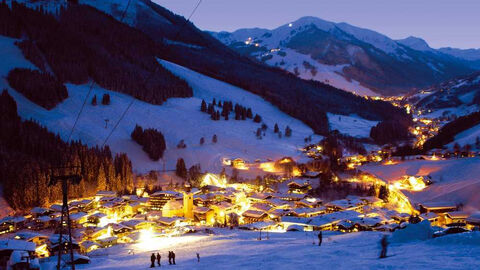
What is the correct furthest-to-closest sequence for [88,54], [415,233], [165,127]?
[88,54] < [165,127] < [415,233]

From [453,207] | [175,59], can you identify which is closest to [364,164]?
[453,207]

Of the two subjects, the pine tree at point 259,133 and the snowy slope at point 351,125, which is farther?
the snowy slope at point 351,125

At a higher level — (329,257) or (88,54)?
(88,54)

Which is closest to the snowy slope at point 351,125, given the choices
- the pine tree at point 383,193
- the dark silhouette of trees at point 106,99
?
the pine tree at point 383,193

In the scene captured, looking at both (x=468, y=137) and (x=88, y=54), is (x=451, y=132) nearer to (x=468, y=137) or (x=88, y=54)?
Answer: (x=468, y=137)

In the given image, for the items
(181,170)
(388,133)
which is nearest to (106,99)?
(181,170)

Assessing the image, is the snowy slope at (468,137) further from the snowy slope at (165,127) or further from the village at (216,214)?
the snowy slope at (165,127)
